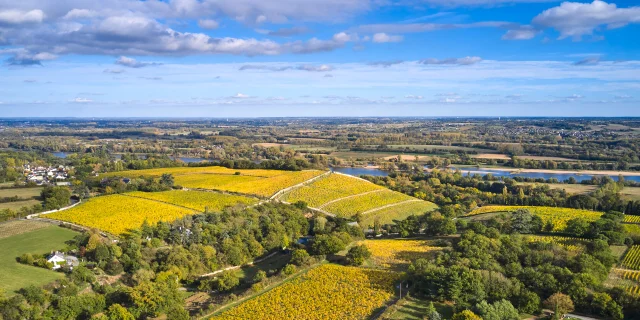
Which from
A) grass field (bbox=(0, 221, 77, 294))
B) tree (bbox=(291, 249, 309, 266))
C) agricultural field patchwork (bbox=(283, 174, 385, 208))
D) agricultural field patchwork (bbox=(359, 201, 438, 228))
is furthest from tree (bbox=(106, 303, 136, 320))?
agricultural field patchwork (bbox=(283, 174, 385, 208))

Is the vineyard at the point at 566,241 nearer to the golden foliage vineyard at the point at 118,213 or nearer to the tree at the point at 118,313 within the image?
the tree at the point at 118,313

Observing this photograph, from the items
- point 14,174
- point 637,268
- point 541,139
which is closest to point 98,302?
point 637,268

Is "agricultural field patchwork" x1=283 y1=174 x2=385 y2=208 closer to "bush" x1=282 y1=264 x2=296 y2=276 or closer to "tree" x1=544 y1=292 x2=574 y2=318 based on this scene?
"bush" x1=282 y1=264 x2=296 y2=276

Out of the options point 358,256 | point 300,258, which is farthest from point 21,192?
point 358,256

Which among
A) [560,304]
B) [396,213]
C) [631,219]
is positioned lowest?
[396,213]

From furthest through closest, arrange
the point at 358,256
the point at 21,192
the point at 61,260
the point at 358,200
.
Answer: the point at 21,192 < the point at 358,200 < the point at 358,256 < the point at 61,260

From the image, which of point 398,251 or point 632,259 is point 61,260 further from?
point 632,259

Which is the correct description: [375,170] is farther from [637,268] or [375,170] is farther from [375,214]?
[637,268]

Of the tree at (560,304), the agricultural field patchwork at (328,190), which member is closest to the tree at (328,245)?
the agricultural field patchwork at (328,190)
